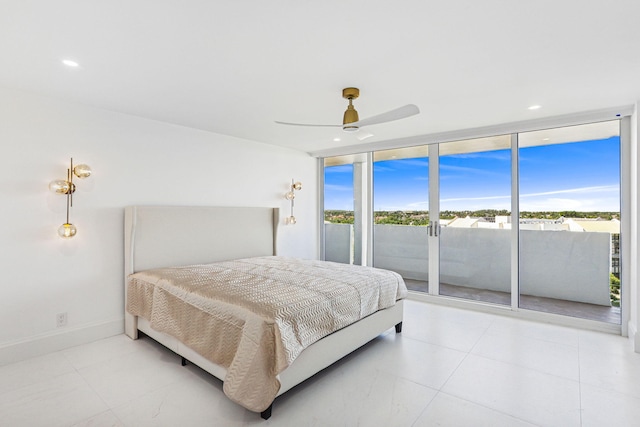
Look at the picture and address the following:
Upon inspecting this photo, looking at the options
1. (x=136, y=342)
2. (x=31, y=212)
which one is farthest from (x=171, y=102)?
(x=136, y=342)

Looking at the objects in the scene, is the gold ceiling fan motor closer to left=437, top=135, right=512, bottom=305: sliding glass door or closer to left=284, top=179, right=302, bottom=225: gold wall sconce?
left=437, top=135, right=512, bottom=305: sliding glass door

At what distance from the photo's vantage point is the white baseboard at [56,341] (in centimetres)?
286

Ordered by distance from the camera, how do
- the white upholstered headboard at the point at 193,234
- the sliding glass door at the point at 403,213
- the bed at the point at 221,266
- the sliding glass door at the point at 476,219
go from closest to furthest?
the bed at the point at 221,266 < the white upholstered headboard at the point at 193,234 < the sliding glass door at the point at 476,219 < the sliding glass door at the point at 403,213

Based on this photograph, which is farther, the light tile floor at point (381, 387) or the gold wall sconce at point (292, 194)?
the gold wall sconce at point (292, 194)

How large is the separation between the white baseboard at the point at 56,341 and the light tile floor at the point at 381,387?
0.09 meters

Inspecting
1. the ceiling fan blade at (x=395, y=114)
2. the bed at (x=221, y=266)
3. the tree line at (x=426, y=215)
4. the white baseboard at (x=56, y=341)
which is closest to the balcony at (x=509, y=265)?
the tree line at (x=426, y=215)

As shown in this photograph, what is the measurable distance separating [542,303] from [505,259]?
664 mm

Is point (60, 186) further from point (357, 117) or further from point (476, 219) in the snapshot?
point (476, 219)

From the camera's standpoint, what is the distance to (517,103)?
3287mm

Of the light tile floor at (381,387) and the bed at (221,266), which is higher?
the bed at (221,266)

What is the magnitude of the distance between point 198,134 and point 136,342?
2.56 meters

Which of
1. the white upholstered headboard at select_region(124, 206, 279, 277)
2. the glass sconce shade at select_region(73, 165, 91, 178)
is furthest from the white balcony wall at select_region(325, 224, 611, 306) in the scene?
the glass sconce shade at select_region(73, 165, 91, 178)

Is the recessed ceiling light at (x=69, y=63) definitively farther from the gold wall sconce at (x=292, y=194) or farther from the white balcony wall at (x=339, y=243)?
the white balcony wall at (x=339, y=243)

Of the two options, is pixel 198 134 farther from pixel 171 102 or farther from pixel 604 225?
pixel 604 225
